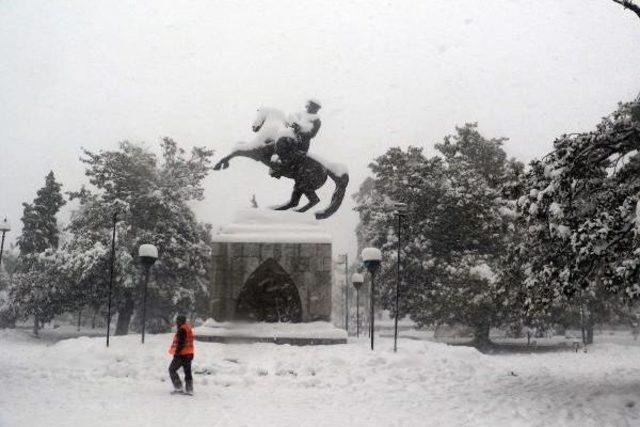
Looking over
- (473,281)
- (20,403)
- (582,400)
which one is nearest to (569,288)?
(582,400)

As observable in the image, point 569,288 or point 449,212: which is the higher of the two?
point 449,212

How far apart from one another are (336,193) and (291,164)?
1.44 m

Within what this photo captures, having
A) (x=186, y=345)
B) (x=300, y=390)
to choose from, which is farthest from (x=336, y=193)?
(x=186, y=345)

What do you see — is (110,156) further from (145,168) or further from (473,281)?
(473,281)

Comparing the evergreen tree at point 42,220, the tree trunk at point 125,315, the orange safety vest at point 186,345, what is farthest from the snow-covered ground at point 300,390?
the evergreen tree at point 42,220

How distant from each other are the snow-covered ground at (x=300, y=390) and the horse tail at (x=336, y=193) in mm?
3788

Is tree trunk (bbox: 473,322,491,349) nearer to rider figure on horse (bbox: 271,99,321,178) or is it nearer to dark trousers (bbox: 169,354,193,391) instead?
rider figure on horse (bbox: 271,99,321,178)

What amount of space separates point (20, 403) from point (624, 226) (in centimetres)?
835

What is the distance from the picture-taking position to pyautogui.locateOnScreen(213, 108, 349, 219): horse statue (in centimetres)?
1309

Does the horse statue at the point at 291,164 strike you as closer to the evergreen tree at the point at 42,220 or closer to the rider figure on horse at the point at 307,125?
the rider figure on horse at the point at 307,125

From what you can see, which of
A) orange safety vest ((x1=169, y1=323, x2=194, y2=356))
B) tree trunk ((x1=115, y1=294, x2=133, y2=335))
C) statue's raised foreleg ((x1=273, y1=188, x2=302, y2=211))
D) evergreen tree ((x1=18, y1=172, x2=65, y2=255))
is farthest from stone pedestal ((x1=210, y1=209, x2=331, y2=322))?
evergreen tree ((x1=18, y1=172, x2=65, y2=255))

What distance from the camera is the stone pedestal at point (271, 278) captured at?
12.2 meters

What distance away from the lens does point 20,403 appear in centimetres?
650

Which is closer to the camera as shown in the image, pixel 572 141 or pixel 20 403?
pixel 20 403
